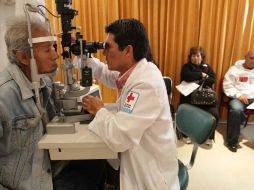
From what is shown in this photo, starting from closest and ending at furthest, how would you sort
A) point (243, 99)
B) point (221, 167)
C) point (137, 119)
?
point (137, 119)
point (221, 167)
point (243, 99)

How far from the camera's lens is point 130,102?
93cm

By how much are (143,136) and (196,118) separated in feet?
1.93

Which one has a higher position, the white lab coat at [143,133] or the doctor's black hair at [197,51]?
the doctor's black hair at [197,51]

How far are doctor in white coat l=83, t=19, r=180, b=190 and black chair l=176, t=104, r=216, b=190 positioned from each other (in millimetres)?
250

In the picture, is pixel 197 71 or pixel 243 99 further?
Answer: pixel 197 71

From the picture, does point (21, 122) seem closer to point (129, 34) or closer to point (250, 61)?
point (129, 34)

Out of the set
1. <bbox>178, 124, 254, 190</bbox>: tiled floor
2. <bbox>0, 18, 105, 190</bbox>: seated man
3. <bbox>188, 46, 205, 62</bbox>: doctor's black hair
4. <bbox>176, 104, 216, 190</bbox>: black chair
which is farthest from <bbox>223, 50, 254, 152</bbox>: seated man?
<bbox>0, 18, 105, 190</bbox>: seated man

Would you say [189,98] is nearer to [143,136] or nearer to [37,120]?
[143,136]

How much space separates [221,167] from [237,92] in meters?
1.03

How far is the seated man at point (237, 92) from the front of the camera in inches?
102

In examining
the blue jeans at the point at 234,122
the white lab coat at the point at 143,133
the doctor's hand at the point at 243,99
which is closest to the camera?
the white lab coat at the point at 143,133

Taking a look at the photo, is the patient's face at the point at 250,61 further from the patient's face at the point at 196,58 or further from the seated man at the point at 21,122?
the seated man at the point at 21,122

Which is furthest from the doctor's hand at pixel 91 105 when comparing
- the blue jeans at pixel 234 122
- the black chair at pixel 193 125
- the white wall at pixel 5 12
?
the blue jeans at pixel 234 122

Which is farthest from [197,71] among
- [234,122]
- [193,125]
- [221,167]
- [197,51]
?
[193,125]
